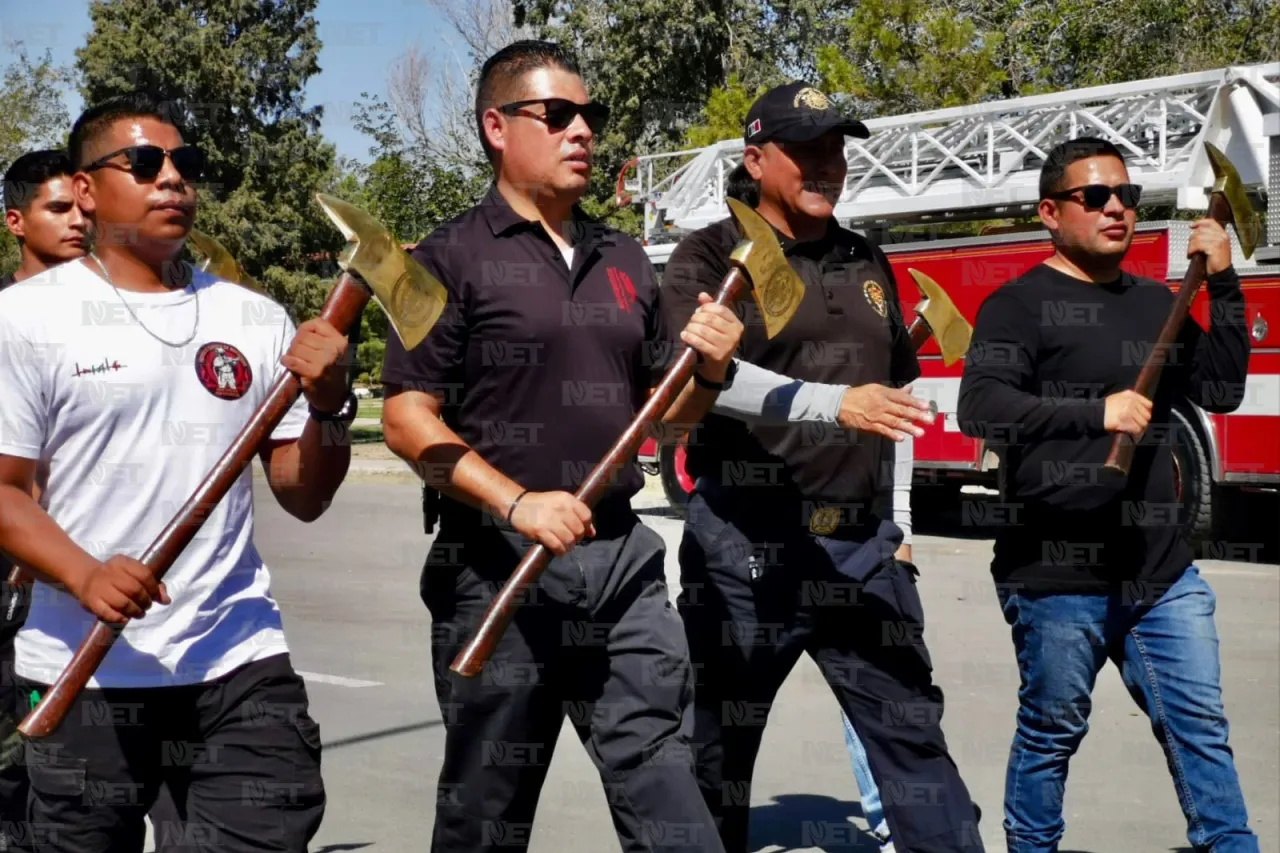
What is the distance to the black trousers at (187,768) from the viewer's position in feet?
10.3

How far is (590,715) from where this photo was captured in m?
3.53

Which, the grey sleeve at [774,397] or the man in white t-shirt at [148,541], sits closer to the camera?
the man in white t-shirt at [148,541]

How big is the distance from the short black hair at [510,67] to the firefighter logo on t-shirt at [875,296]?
3.02 feet

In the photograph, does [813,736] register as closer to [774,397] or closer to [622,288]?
[774,397]

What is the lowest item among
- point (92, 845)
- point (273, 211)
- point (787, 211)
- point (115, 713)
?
point (92, 845)

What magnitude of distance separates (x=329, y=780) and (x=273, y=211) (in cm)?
3442

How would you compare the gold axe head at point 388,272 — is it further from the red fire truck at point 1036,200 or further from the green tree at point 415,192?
the green tree at point 415,192

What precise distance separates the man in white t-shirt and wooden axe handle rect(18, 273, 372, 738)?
0.05 meters

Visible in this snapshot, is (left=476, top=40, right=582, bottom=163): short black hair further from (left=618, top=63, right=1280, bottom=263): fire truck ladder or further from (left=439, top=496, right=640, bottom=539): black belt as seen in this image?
(left=618, top=63, right=1280, bottom=263): fire truck ladder

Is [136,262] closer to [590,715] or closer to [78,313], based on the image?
[78,313]

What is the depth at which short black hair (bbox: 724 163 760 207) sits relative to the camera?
4.29 meters

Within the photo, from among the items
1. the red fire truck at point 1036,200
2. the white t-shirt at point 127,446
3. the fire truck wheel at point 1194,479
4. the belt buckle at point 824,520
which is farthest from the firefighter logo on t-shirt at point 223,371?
the fire truck wheel at point 1194,479

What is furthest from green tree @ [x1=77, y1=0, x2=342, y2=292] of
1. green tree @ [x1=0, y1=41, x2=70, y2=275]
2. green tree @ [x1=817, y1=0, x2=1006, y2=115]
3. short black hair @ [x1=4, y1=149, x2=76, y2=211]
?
short black hair @ [x1=4, y1=149, x2=76, y2=211]

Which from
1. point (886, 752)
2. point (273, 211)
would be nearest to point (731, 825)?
point (886, 752)
